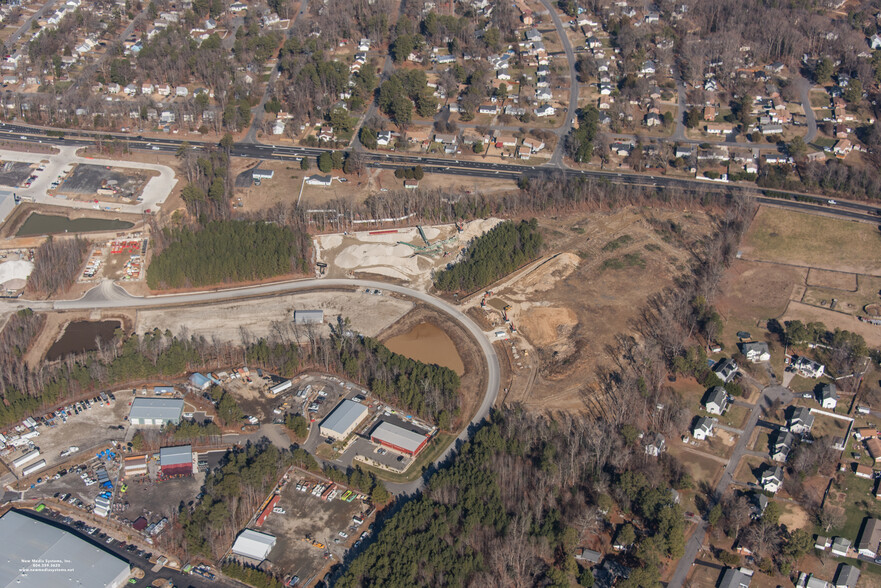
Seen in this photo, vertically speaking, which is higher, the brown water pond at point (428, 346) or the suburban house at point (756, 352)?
the suburban house at point (756, 352)

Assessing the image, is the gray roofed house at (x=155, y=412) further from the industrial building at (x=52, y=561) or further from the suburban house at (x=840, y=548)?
the suburban house at (x=840, y=548)

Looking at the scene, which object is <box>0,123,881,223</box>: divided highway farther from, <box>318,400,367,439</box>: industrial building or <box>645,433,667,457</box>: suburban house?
<box>318,400,367,439</box>: industrial building

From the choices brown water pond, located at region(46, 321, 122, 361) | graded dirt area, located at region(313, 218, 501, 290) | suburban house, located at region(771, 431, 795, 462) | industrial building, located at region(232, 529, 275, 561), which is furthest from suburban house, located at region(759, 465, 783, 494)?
brown water pond, located at region(46, 321, 122, 361)

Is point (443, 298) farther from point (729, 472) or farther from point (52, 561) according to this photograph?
point (52, 561)

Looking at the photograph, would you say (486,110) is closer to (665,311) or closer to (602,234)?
(602,234)

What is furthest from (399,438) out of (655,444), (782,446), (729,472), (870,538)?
(870,538)

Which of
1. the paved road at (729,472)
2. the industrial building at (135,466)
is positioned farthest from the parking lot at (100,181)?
the paved road at (729,472)
